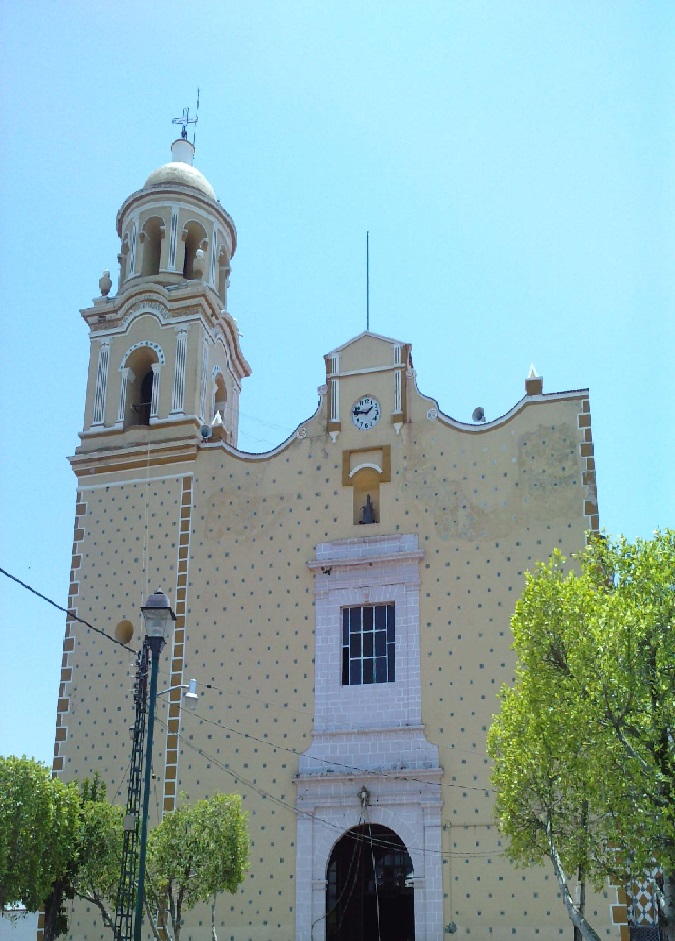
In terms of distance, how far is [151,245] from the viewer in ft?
109

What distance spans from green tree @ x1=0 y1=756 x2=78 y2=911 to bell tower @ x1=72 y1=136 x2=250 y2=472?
10147mm

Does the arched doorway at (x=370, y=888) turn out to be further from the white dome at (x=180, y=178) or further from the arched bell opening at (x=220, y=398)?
the white dome at (x=180, y=178)

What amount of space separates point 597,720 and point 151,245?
72.1ft

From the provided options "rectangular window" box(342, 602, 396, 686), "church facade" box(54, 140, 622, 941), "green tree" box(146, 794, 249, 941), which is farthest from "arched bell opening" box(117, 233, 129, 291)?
"green tree" box(146, 794, 249, 941)

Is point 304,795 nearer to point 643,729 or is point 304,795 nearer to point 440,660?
point 440,660

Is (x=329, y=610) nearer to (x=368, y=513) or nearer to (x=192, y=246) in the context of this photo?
(x=368, y=513)

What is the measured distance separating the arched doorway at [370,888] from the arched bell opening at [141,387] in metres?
12.5

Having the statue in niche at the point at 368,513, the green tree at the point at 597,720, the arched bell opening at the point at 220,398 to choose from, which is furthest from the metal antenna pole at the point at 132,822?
the arched bell opening at the point at 220,398

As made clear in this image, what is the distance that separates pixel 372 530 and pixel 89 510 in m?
7.88

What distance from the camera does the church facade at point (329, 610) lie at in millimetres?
24422

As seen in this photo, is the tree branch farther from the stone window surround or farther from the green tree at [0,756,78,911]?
the green tree at [0,756,78,911]

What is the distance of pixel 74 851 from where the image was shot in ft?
75.1

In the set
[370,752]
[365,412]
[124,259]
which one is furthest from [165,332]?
[370,752]

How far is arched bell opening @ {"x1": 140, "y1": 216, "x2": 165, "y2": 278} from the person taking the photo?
32.8 metres
